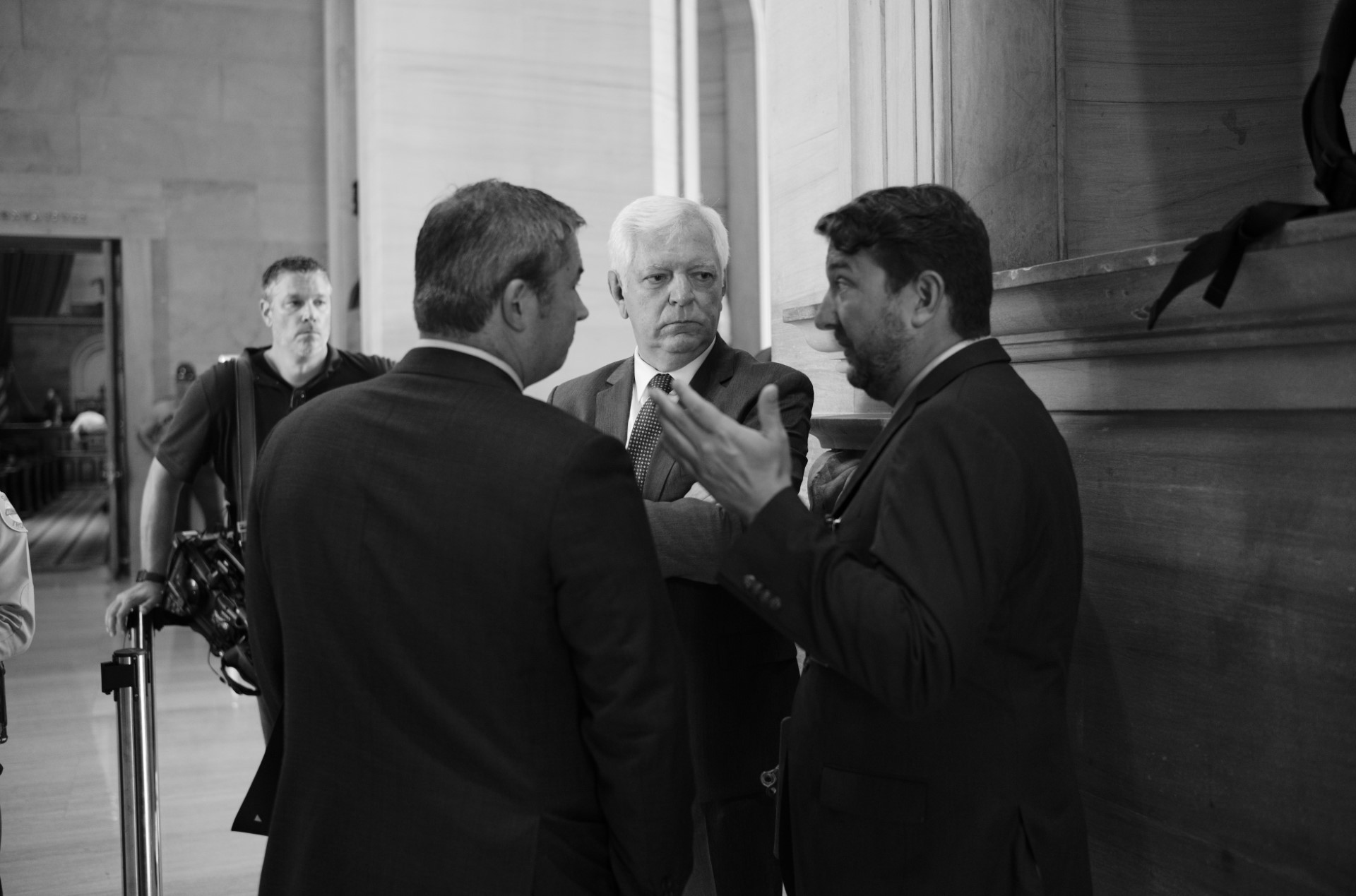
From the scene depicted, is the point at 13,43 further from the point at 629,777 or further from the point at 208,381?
the point at 629,777

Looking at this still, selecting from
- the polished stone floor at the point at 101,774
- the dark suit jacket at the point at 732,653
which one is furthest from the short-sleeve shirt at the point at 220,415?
the dark suit jacket at the point at 732,653

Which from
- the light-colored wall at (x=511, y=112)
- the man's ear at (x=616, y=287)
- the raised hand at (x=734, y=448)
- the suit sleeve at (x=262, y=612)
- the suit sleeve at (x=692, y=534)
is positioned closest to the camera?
the raised hand at (x=734, y=448)

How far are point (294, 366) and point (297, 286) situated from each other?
11.7 inches

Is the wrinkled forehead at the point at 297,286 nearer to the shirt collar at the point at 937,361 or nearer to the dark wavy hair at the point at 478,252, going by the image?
the dark wavy hair at the point at 478,252

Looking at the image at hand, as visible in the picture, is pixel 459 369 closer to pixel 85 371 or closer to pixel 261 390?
pixel 261 390

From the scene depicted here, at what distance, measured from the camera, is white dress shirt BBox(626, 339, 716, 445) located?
8.86 ft

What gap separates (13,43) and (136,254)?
211 centimetres

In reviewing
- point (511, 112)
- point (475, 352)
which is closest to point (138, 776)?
point (475, 352)

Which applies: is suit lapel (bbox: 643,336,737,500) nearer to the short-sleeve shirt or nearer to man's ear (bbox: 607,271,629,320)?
man's ear (bbox: 607,271,629,320)

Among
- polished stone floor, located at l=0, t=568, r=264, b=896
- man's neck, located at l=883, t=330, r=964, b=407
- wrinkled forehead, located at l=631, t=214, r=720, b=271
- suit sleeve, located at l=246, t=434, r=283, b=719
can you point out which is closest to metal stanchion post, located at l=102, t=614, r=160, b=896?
polished stone floor, located at l=0, t=568, r=264, b=896

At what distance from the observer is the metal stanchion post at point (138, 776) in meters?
3.02

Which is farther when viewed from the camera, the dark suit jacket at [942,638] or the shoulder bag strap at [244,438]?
the shoulder bag strap at [244,438]

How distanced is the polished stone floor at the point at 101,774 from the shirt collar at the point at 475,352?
250 cm

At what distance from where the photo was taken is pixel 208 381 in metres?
4.20
